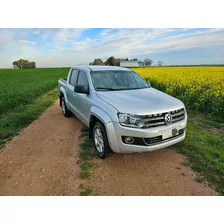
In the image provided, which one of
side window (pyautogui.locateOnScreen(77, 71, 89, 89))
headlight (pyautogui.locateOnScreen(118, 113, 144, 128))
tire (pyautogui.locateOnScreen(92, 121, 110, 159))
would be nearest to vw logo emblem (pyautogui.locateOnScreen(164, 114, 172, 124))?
headlight (pyautogui.locateOnScreen(118, 113, 144, 128))

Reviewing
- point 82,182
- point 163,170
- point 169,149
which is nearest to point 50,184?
point 82,182

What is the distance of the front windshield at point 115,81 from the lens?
4312mm

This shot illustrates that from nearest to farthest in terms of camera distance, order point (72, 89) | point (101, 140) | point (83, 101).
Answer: point (101, 140)
point (83, 101)
point (72, 89)

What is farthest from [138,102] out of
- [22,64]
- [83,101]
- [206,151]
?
[22,64]

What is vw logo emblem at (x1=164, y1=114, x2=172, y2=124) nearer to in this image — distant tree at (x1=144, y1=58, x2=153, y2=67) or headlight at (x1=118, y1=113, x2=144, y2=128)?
headlight at (x1=118, y1=113, x2=144, y2=128)

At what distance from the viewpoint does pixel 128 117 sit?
3160 millimetres

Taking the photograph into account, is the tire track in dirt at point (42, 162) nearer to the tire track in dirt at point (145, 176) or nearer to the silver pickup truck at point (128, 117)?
the tire track in dirt at point (145, 176)

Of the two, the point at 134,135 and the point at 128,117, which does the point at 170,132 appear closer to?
the point at 134,135

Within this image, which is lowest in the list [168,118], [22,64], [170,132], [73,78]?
[170,132]

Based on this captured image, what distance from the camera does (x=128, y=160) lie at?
12.4ft

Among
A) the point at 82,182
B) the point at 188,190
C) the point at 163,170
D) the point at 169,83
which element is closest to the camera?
the point at 188,190

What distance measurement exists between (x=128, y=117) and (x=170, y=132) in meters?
0.83

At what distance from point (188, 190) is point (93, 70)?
334 centimetres

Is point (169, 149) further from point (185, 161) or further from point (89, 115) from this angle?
point (89, 115)
